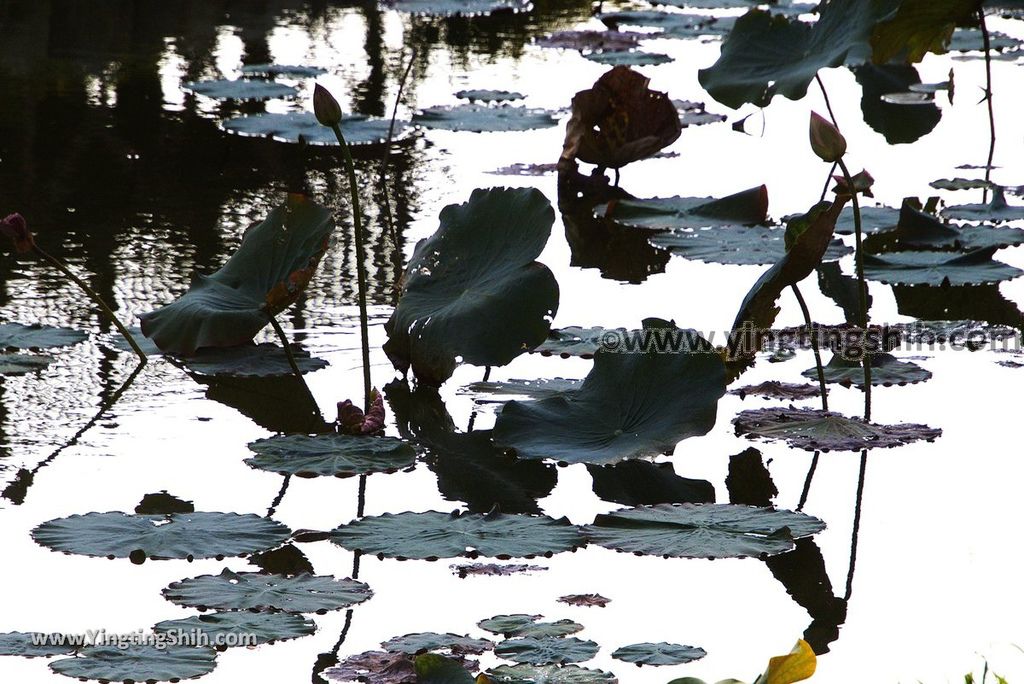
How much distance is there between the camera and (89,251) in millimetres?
3881

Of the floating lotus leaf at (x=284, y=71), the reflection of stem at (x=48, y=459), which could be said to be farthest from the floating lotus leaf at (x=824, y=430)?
the floating lotus leaf at (x=284, y=71)

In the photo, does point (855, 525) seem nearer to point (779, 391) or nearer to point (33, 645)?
point (779, 391)

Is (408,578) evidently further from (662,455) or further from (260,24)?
(260,24)

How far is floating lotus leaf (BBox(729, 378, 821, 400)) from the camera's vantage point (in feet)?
9.80

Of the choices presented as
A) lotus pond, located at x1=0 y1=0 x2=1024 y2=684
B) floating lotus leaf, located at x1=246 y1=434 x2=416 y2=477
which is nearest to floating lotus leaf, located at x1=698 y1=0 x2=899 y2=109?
lotus pond, located at x1=0 y1=0 x2=1024 y2=684

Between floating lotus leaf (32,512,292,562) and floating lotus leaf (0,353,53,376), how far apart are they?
82 cm

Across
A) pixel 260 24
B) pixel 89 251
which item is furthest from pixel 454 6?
pixel 89 251

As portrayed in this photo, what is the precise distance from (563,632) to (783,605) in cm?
35

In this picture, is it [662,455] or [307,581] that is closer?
[307,581]

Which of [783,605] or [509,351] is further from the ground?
[509,351]

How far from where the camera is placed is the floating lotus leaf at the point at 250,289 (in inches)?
119

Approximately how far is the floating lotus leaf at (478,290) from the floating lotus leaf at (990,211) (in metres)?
1.83

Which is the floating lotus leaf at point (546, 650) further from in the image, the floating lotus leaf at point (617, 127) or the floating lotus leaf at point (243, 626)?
the floating lotus leaf at point (617, 127)

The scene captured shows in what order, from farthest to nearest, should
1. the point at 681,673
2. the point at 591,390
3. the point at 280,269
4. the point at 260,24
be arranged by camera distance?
1. the point at 260,24
2. the point at 280,269
3. the point at 591,390
4. the point at 681,673
